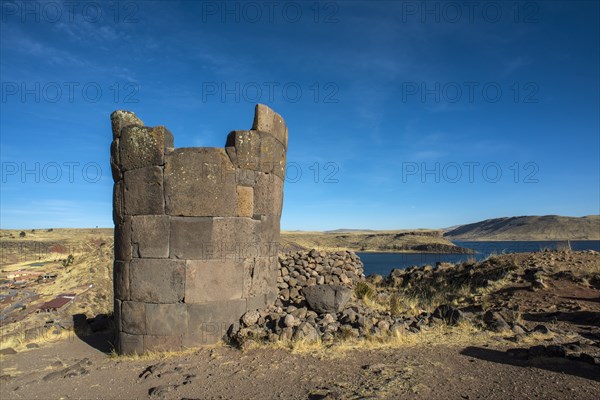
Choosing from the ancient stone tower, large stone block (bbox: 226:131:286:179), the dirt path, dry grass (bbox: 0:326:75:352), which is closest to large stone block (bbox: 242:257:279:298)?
the ancient stone tower

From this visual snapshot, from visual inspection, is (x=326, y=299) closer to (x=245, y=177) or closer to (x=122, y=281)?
(x=245, y=177)

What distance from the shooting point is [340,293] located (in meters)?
8.67

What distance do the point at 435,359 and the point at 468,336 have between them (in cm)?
154

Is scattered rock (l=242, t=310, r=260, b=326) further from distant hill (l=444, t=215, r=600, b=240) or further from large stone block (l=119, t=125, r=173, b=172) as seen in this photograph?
distant hill (l=444, t=215, r=600, b=240)

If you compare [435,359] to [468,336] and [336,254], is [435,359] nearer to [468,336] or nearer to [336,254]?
[468,336]

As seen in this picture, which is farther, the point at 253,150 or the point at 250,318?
the point at 253,150

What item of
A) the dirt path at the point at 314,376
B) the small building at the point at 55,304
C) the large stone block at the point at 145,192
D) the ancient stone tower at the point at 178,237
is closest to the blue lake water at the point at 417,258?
the dirt path at the point at 314,376

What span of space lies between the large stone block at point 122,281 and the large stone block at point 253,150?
299 cm

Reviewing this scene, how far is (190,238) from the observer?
24.2 feet

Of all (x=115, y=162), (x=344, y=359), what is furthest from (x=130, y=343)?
(x=344, y=359)

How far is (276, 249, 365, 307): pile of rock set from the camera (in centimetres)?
1114

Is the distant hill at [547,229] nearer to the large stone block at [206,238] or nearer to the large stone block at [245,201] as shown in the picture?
the large stone block at [245,201]

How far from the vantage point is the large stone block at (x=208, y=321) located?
7.24 metres

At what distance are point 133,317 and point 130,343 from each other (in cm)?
50
